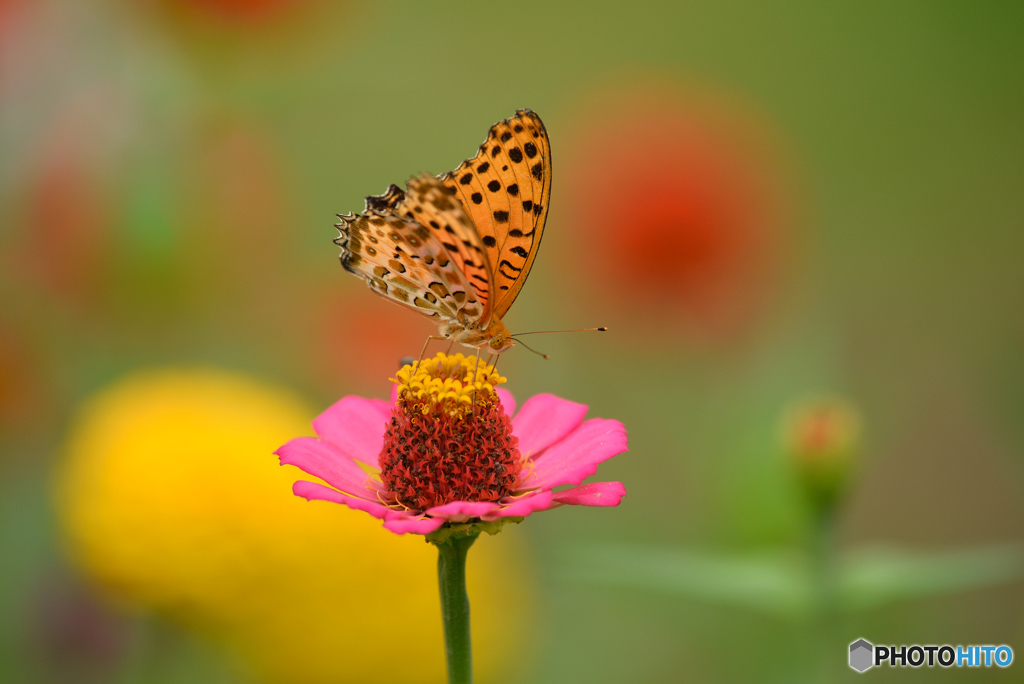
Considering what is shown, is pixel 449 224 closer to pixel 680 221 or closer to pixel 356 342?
pixel 356 342

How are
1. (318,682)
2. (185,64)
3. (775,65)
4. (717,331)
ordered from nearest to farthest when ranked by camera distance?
(318,682) → (185,64) → (717,331) → (775,65)

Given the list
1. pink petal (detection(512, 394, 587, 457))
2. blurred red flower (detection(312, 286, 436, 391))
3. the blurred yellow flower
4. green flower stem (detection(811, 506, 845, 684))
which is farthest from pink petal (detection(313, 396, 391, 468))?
blurred red flower (detection(312, 286, 436, 391))

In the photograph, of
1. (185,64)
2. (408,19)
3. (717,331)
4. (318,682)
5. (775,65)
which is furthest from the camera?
(775,65)

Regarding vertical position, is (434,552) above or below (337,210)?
below

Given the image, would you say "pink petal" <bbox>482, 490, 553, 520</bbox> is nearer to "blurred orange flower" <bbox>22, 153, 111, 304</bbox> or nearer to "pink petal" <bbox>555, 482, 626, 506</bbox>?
"pink petal" <bbox>555, 482, 626, 506</bbox>

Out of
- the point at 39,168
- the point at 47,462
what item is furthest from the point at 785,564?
the point at 39,168

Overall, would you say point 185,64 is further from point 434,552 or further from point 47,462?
point 434,552
